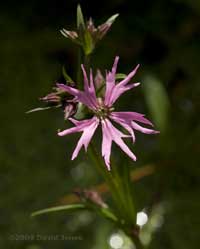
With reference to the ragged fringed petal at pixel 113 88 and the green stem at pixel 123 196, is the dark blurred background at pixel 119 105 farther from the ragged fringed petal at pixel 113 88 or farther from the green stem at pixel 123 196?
the ragged fringed petal at pixel 113 88

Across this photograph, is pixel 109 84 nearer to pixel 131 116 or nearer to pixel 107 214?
pixel 131 116

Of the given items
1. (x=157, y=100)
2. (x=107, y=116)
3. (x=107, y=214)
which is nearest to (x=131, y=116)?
(x=107, y=116)

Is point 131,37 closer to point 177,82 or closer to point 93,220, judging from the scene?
point 177,82

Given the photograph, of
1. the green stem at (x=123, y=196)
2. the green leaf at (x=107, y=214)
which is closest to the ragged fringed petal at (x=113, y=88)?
the green stem at (x=123, y=196)

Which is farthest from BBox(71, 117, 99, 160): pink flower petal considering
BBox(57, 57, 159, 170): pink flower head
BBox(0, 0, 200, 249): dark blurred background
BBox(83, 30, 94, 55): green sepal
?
BBox(0, 0, 200, 249): dark blurred background

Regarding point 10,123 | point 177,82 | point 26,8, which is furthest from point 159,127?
point 26,8

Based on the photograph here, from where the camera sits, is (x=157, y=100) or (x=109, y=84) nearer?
(x=109, y=84)
